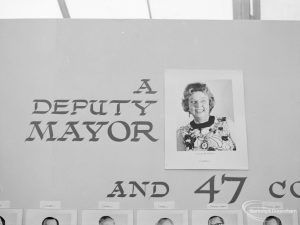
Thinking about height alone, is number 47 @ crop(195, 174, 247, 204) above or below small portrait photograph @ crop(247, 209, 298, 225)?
above

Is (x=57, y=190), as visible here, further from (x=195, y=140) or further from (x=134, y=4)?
(x=134, y=4)

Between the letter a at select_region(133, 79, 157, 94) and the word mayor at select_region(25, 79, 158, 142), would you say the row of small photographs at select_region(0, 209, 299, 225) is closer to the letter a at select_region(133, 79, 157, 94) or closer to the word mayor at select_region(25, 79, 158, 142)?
the word mayor at select_region(25, 79, 158, 142)

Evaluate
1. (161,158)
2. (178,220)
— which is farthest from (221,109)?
(178,220)

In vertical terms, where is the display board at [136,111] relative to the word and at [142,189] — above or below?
above

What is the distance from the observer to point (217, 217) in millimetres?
1123

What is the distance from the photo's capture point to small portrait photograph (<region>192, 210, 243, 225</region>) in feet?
3.67

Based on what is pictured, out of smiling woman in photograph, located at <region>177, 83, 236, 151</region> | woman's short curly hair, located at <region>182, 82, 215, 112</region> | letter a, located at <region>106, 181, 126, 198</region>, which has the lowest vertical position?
letter a, located at <region>106, 181, 126, 198</region>

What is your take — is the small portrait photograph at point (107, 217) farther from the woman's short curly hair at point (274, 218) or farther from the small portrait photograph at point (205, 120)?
the woman's short curly hair at point (274, 218)

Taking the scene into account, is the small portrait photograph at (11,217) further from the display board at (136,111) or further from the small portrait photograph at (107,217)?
the small portrait photograph at (107,217)

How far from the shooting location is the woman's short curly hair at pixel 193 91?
3.92 ft

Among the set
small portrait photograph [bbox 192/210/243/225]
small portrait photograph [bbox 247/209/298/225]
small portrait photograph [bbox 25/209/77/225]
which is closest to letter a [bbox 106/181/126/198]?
small portrait photograph [bbox 25/209/77/225]

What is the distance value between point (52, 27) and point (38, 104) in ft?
0.87

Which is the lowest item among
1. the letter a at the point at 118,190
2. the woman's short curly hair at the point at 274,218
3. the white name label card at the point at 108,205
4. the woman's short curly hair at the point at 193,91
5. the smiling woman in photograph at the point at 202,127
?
the woman's short curly hair at the point at 274,218

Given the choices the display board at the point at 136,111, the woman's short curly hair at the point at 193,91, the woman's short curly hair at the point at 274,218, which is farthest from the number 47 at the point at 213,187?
the woman's short curly hair at the point at 193,91
